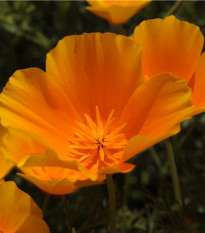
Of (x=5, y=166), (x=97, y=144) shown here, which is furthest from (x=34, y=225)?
(x=97, y=144)

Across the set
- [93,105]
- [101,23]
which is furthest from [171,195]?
[101,23]

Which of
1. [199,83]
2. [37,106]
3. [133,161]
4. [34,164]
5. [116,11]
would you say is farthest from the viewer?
[133,161]

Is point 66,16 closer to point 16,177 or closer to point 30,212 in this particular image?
point 16,177

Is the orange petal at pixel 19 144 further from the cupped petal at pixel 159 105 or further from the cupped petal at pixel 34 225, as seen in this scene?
the cupped petal at pixel 159 105

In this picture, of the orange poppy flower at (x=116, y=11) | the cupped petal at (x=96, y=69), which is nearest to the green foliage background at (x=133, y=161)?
the cupped petal at (x=96, y=69)

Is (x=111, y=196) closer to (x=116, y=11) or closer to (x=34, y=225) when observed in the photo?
(x=34, y=225)

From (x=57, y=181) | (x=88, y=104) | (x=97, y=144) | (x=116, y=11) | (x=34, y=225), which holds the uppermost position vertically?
(x=116, y=11)
